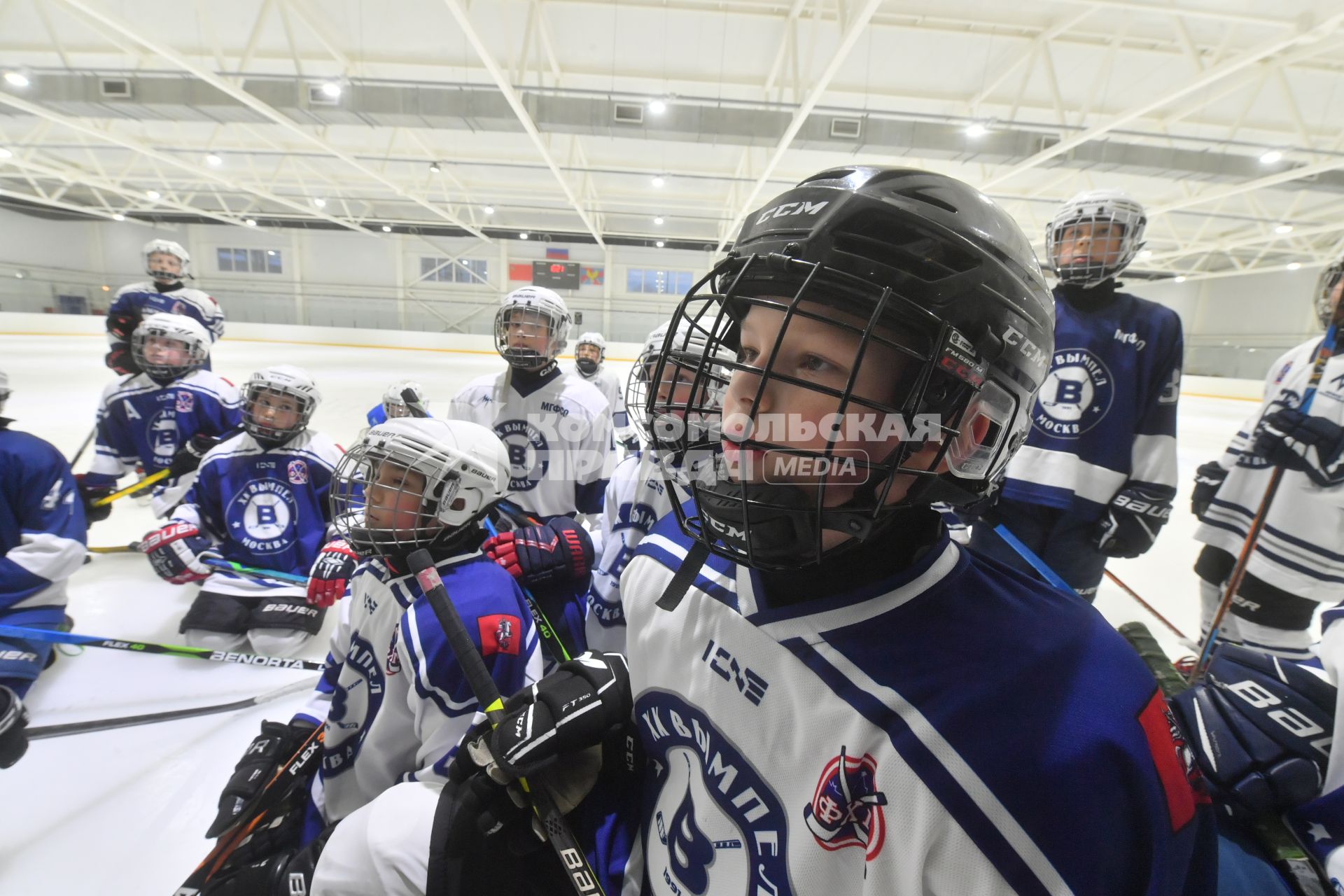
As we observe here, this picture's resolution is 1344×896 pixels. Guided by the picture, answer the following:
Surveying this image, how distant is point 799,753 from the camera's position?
1.97 feet

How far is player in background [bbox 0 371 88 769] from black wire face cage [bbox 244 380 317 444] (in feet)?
2.09

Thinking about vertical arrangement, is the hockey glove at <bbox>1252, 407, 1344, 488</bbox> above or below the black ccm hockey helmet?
below

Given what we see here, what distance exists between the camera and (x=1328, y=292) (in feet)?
5.77

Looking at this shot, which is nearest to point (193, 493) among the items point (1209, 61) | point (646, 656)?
point (646, 656)

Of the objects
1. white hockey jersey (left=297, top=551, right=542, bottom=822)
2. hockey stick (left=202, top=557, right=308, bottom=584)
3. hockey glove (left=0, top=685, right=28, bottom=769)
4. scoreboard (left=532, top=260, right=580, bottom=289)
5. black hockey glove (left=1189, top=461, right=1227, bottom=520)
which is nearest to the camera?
white hockey jersey (left=297, top=551, right=542, bottom=822)

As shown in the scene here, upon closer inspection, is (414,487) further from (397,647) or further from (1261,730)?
(1261,730)

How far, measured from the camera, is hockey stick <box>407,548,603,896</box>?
74cm

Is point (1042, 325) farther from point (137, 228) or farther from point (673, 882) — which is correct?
point (137, 228)

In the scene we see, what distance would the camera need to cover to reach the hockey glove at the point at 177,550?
248cm

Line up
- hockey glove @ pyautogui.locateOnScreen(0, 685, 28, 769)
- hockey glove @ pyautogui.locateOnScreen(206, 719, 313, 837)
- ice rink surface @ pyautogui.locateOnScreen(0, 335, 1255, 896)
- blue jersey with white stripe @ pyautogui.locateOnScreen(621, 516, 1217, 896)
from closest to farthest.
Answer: blue jersey with white stripe @ pyautogui.locateOnScreen(621, 516, 1217, 896), hockey glove @ pyautogui.locateOnScreen(206, 719, 313, 837), ice rink surface @ pyautogui.locateOnScreen(0, 335, 1255, 896), hockey glove @ pyautogui.locateOnScreen(0, 685, 28, 769)

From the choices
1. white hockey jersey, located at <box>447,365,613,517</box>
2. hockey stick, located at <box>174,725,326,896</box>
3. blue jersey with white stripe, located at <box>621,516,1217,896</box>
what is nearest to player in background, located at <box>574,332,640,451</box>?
white hockey jersey, located at <box>447,365,613,517</box>

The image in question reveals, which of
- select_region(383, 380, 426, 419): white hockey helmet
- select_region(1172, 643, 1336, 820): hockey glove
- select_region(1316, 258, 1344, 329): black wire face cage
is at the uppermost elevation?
select_region(1316, 258, 1344, 329): black wire face cage

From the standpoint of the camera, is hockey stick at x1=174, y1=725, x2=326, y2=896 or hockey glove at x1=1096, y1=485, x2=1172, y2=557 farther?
hockey glove at x1=1096, y1=485, x2=1172, y2=557

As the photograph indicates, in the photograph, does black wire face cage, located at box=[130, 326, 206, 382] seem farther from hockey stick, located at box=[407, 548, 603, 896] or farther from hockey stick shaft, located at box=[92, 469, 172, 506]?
hockey stick, located at box=[407, 548, 603, 896]
